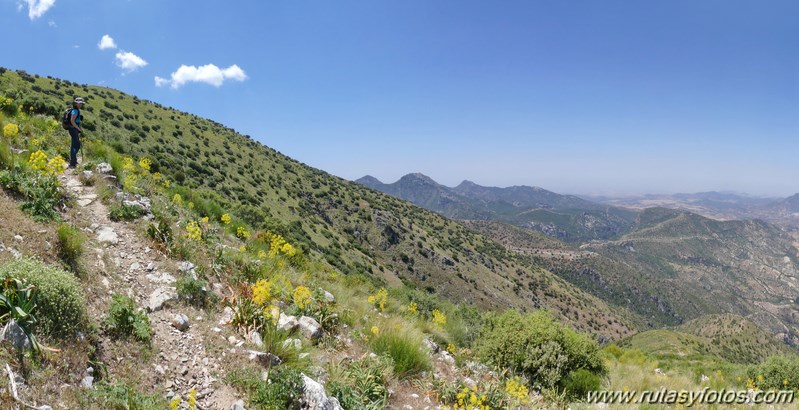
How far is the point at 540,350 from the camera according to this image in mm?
8234

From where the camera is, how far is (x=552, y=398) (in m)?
7.32

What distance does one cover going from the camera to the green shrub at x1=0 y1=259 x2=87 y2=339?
4.40 meters

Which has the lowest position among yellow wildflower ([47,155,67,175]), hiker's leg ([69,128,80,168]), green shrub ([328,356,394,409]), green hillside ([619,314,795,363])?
green hillside ([619,314,795,363])

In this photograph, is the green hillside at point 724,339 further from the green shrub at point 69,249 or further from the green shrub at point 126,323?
the green shrub at point 69,249

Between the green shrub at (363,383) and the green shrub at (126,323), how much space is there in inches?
110

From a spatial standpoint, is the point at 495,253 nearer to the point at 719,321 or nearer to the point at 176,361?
the point at 719,321

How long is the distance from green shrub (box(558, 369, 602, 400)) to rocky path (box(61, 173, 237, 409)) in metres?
6.40

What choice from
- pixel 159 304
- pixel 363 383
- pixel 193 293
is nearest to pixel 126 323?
pixel 159 304

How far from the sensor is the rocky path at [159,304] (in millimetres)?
5027

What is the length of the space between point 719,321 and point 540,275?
68.9 m

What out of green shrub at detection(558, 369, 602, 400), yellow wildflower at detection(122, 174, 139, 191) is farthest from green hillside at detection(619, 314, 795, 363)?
yellow wildflower at detection(122, 174, 139, 191)

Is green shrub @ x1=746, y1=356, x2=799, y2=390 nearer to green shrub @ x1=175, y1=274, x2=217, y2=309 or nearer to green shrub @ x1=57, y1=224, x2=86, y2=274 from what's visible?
green shrub @ x1=175, y1=274, x2=217, y2=309

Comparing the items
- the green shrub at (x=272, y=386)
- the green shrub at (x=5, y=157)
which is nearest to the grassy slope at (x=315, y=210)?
the green shrub at (x=5, y=157)

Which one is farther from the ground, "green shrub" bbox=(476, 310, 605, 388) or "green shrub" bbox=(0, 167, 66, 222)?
"green shrub" bbox=(0, 167, 66, 222)
